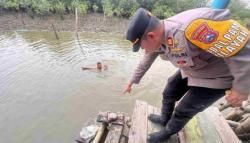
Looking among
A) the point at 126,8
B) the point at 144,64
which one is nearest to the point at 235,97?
the point at 144,64

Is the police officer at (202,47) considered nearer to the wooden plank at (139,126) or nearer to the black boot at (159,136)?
the black boot at (159,136)

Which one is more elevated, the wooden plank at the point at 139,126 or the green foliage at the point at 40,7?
the green foliage at the point at 40,7

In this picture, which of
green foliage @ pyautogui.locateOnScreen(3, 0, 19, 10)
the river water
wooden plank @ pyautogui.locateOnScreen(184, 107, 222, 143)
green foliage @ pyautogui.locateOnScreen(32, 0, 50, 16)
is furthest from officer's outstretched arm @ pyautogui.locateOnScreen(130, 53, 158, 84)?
green foliage @ pyautogui.locateOnScreen(3, 0, 19, 10)

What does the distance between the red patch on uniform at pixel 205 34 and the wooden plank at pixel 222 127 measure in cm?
168

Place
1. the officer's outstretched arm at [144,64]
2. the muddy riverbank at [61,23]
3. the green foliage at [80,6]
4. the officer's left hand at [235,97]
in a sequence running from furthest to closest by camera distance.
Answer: the green foliage at [80,6]
the muddy riverbank at [61,23]
the officer's outstretched arm at [144,64]
the officer's left hand at [235,97]

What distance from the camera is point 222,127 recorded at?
2.83m

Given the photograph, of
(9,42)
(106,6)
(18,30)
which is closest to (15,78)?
(9,42)

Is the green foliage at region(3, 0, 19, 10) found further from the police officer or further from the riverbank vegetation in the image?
the police officer

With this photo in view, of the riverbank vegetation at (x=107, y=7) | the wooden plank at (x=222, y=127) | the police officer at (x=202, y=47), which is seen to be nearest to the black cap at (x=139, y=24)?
the police officer at (x=202, y=47)

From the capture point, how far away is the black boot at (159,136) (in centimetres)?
239

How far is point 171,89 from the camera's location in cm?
239

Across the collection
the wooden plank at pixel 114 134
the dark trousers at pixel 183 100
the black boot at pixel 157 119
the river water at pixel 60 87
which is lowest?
the river water at pixel 60 87

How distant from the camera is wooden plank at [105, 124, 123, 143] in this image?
111 inches

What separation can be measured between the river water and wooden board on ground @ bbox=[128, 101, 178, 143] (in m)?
1.17
